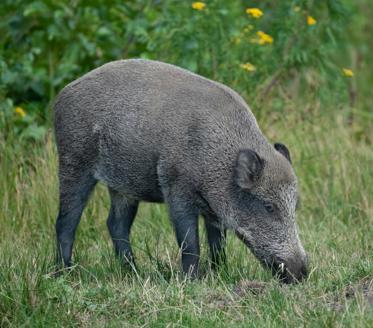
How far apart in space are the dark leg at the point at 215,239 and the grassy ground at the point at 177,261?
100mm

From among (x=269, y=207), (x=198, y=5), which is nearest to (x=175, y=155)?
(x=269, y=207)

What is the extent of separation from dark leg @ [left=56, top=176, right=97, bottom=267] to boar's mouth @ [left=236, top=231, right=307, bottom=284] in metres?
1.12

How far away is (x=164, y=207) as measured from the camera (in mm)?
7594

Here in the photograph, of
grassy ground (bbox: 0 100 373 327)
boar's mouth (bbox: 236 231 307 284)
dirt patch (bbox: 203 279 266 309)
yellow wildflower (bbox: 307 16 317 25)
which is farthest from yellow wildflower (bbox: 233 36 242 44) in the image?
dirt patch (bbox: 203 279 266 309)

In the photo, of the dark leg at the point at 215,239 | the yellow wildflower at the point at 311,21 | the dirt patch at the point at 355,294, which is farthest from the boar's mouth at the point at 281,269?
the yellow wildflower at the point at 311,21

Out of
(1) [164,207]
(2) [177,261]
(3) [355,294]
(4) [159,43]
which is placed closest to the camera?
(3) [355,294]

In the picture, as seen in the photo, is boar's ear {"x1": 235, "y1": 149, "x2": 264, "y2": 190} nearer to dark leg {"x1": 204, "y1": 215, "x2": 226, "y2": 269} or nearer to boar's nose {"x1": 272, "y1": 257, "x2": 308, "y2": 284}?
dark leg {"x1": 204, "y1": 215, "x2": 226, "y2": 269}

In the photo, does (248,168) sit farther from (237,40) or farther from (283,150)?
(237,40)

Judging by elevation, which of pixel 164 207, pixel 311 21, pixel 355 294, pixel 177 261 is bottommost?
pixel 164 207

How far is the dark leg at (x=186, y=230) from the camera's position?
5930 millimetres

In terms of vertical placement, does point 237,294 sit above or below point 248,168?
below

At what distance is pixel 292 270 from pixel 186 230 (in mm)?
720

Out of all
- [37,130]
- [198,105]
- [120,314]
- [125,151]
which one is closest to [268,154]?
[198,105]

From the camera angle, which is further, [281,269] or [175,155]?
[175,155]
